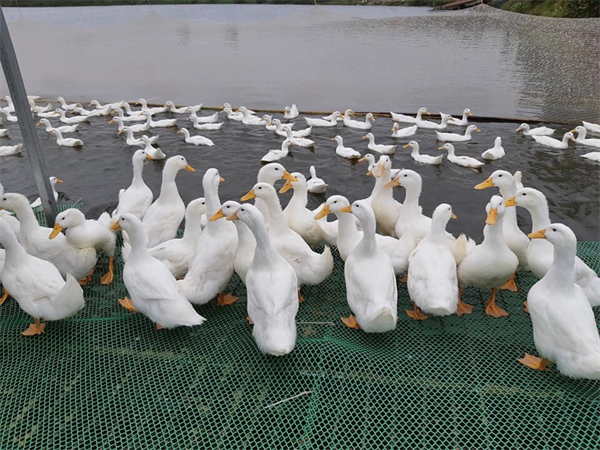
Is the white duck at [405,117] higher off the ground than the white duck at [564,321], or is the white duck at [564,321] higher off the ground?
the white duck at [564,321]

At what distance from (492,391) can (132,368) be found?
270 cm

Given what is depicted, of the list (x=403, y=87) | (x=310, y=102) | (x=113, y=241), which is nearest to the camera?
(x=113, y=241)

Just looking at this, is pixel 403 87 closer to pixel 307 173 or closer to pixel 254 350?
pixel 307 173

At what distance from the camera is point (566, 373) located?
10.00ft

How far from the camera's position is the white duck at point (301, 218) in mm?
5047

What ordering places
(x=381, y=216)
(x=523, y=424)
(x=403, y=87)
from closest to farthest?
(x=523, y=424) → (x=381, y=216) → (x=403, y=87)

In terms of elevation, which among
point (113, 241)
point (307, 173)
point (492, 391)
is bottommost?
point (307, 173)

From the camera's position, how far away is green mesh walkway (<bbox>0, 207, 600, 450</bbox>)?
2812 millimetres

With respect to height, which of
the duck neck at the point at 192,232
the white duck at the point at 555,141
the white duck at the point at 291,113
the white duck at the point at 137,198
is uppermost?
the duck neck at the point at 192,232

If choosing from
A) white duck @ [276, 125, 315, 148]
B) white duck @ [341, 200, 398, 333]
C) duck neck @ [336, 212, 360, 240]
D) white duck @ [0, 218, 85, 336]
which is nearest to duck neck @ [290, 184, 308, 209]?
duck neck @ [336, 212, 360, 240]

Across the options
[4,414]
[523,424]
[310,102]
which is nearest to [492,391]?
[523,424]

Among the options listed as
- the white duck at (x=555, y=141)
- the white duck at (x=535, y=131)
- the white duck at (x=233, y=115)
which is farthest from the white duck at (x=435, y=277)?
the white duck at (x=233, y=115)

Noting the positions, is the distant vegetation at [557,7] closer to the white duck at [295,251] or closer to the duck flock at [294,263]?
the duck flock at [294,263]

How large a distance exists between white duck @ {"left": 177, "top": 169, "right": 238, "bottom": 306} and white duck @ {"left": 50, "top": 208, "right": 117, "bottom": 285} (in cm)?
115
